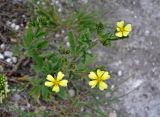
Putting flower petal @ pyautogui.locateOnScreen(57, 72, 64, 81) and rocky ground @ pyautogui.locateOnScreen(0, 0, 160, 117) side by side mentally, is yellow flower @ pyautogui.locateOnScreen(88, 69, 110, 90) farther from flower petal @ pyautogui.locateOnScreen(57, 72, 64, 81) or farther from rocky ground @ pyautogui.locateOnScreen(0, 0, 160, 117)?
rocky ground @ pyautogui.locateOnScreen(0, 0, 160, 117)

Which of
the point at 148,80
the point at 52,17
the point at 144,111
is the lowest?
the point at 144,111

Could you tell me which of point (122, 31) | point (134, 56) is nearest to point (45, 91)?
point (122, 31)

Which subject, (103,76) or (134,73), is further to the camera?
(134,73)

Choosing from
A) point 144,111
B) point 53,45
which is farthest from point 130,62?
point 53,45

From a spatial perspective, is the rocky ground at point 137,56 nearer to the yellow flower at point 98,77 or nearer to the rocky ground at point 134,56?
the rocky ground at point 134,56

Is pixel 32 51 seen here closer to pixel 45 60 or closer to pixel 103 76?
pixel 45 60

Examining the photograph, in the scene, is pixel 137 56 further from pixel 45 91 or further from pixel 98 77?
pixel 45 91

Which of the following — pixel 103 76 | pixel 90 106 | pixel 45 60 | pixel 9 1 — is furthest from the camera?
pixel 9 1
